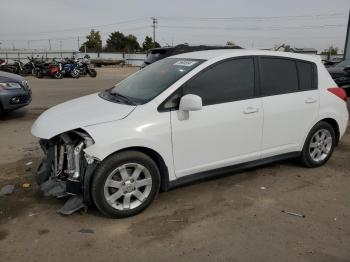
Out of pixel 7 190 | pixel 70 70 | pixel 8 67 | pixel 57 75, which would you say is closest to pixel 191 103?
pixel 7 190

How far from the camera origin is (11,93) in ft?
29.0

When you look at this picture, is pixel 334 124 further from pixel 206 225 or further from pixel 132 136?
pixel 132 136

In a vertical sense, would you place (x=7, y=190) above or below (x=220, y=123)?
below

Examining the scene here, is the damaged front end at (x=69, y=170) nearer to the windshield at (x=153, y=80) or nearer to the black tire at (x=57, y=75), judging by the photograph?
the windshield at (x=153, y=80)

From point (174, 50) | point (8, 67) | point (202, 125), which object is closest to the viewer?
point (202, 125)

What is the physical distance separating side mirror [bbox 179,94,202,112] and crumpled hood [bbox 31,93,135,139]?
1.75 feet

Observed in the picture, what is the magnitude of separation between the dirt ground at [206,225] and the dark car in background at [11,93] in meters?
3.86

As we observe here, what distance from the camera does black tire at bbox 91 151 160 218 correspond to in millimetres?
3803

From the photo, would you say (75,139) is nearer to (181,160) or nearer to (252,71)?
(181,160)

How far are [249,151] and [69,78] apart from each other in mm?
20820

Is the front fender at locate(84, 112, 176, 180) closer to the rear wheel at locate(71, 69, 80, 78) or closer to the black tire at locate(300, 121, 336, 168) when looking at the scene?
the black tire at locate(300, 121, 336, 168)

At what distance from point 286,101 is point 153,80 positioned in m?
1.72

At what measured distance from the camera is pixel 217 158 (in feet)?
14.8

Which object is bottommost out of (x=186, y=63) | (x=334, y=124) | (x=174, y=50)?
(x=334, y=124)
